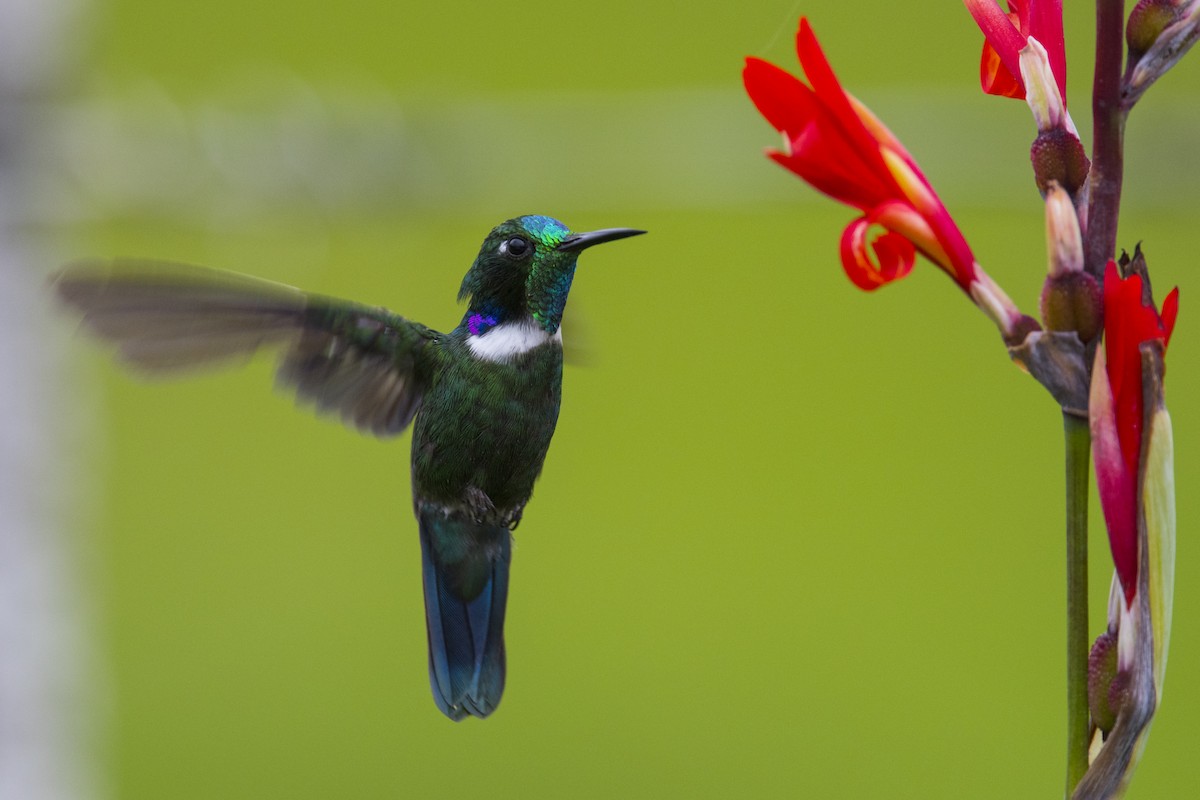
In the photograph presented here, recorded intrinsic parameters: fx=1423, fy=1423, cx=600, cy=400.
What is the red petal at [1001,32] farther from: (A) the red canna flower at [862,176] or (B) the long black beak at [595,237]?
(B) the long black beak at [595,237]

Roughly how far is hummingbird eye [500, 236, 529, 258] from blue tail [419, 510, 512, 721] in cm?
14

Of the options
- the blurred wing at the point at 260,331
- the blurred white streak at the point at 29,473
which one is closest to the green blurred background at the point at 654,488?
the blurred white streak at the point at 29,473

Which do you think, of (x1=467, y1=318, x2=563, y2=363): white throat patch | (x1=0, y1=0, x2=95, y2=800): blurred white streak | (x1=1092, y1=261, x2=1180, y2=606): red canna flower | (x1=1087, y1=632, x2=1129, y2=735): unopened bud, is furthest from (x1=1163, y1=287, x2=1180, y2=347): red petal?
(x1=0, y1=0, x2=95, y2=800): blurred white streak

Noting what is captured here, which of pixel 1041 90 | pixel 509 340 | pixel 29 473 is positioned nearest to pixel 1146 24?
pixel 1041 90

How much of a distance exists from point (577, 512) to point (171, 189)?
1.97 meters

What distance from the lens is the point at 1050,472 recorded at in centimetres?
332

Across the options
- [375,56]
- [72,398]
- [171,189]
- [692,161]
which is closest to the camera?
[692,161]

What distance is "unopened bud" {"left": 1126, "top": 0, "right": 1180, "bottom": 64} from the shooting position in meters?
A: 0.49

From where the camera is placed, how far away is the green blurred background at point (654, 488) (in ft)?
9.64

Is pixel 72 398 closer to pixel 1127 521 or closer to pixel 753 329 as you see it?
pixel 753 329

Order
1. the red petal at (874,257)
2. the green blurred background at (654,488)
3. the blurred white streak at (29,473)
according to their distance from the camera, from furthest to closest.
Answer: the green blurred background at (654,488)
the blurred white streak at (29,473)
the red petal at (874,257)

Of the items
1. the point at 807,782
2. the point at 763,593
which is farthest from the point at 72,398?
the point at 807,782

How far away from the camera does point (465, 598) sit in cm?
64

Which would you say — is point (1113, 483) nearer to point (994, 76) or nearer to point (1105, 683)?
point (1105, 683)
